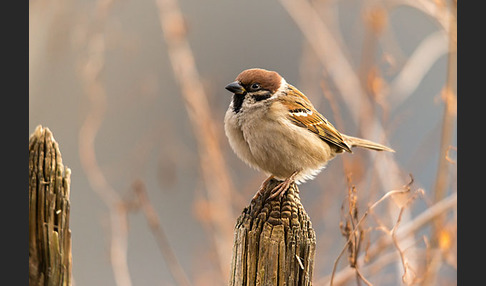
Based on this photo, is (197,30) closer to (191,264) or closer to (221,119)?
(221,119)

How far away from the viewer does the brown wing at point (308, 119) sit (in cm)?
380

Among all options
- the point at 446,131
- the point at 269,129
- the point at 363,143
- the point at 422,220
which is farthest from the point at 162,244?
the point at 446,131

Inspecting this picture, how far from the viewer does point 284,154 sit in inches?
140

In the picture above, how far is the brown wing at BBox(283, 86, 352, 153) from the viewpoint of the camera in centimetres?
380

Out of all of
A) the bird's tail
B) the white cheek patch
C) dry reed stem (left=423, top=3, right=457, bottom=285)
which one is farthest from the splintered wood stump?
the bird's tail

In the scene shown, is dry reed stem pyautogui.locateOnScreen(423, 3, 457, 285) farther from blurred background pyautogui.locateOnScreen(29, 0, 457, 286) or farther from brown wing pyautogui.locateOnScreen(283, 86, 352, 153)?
brown wing pyautogui.locateOnScreen(283, 86, 352, 153)

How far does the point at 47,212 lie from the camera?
2.32 meters

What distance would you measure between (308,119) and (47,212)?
79.3 inches

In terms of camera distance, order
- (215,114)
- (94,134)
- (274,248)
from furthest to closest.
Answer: (215,114), (94,134), (274,248)

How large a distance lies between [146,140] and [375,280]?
2097mm

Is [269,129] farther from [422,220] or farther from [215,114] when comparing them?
[215,114]

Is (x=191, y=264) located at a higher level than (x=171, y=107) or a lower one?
lower

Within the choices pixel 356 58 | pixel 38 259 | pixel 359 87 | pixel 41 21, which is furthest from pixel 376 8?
pixel 38 259

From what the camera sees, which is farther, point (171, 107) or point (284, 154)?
point (171, 107)
